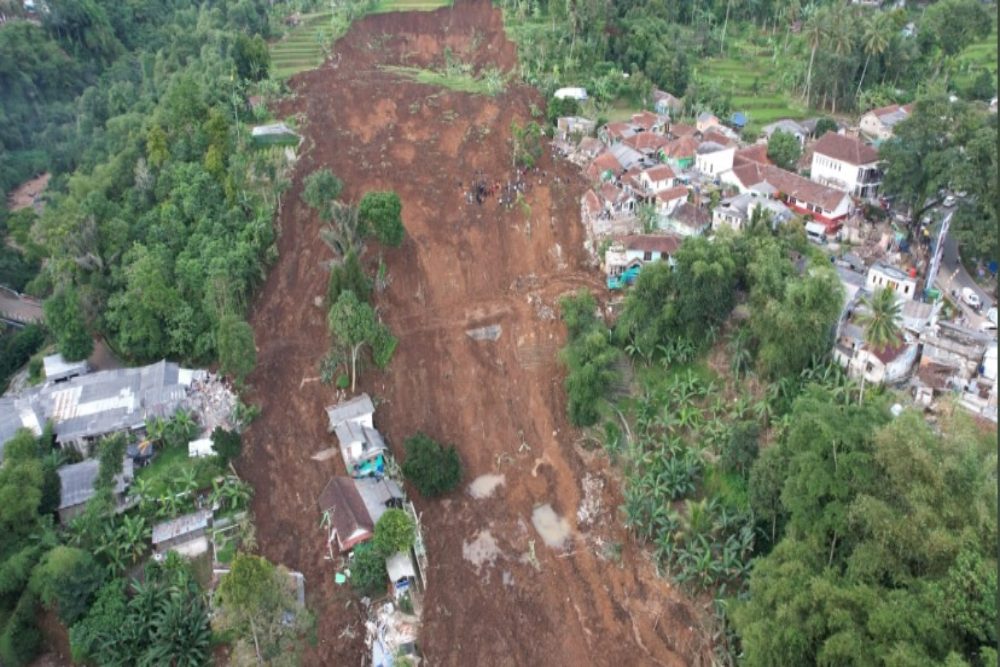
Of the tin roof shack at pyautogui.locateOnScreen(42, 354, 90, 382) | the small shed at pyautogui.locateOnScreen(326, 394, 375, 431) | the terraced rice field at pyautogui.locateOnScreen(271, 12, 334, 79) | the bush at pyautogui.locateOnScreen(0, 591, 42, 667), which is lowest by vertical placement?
the bush at pyautogui.locateOnScreen(0, 591, 42, 667)

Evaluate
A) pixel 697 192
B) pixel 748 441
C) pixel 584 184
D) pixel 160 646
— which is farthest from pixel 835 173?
pixel 160 646

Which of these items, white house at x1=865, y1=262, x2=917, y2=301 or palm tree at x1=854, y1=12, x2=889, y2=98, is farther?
palm tree at x1=854, y1=12, x2=889, y2=98

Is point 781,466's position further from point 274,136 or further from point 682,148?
point 274,136

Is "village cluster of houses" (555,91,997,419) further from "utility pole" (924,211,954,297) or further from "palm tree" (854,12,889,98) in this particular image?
"palm tree" (854,12,889,98)

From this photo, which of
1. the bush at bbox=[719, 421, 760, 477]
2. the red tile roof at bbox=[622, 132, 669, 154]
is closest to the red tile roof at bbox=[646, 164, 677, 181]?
the red tile roof at bbox=[622, 132, 669, 154]

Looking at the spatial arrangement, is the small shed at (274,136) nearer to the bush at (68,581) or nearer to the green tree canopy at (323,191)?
the green tree canopy at (323,191)

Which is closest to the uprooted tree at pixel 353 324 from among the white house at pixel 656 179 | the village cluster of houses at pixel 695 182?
the village cluster of houses at pixel 695 182

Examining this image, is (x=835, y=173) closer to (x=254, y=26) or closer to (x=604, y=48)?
(x=604, y=48)

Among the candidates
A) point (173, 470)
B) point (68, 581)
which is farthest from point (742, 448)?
point (68, 581)
